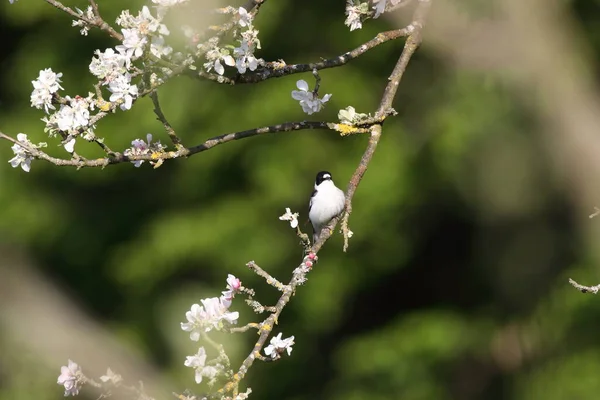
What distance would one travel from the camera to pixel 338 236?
5508 millimetres

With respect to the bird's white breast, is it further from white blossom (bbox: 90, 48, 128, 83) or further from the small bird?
white blossom (bbox: 90, 48, 128, 83)

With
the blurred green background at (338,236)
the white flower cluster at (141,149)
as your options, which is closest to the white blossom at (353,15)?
the white flower cluster at (141,149)

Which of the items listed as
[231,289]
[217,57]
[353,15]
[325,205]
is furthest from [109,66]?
[325,205]

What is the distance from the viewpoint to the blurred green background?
5.16 meters

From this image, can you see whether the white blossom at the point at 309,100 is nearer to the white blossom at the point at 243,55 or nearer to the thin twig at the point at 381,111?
the thin twig at the point at 381,111

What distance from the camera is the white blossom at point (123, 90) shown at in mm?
1726

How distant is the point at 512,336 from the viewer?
5820 mm

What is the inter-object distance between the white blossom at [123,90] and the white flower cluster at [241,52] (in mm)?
150

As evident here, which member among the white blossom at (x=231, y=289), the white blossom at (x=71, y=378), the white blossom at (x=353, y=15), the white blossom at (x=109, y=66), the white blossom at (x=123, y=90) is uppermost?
the white blossom at (x=353, y=15)

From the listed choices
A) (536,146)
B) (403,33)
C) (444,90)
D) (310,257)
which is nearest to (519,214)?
(536,146)

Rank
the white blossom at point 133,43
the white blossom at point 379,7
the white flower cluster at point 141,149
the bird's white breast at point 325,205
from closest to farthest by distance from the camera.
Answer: the white blossom at point 133,43 → the white flower cluster at point 141,149 → the white blossom at point 379,7 → the bird's white breast at point 325,205

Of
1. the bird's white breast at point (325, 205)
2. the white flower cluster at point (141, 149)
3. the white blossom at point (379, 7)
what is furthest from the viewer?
the bird's white breast at point (325, 205)

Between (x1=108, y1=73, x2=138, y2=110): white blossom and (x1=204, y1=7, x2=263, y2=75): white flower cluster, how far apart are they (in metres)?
0.15

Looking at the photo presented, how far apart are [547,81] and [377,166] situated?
1.49 meters
